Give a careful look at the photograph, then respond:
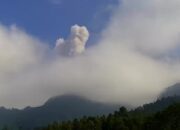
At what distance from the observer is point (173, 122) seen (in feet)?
548

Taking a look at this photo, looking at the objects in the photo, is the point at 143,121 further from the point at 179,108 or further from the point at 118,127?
the point at 179,108

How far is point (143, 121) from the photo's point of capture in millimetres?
195625

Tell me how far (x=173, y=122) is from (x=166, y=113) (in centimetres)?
773

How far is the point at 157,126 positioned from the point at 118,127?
23.5m

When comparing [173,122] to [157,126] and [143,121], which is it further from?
[143,121]

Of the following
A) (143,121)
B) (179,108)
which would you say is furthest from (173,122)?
(143,121)

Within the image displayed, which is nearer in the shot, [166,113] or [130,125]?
[166,113]

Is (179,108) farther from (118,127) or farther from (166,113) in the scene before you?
(118,127)

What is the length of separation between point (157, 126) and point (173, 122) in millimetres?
10644

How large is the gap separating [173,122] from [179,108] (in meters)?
6.24

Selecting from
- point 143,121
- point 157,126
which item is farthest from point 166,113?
point 143,121

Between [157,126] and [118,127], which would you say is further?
[118,127]

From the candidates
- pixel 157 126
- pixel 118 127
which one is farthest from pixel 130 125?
pixel 157 126

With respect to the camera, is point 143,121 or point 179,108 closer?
point 179,108
